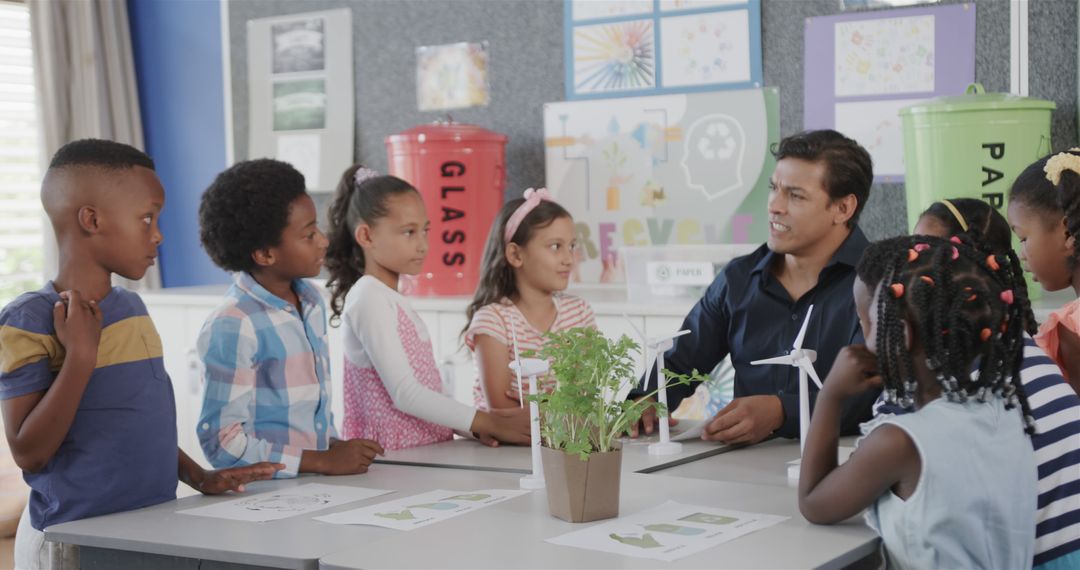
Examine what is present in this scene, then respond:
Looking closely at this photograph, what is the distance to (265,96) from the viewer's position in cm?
414

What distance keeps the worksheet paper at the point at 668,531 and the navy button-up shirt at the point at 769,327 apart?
1.92 feet

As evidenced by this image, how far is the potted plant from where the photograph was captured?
4.75 ft

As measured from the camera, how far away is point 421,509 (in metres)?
1.56

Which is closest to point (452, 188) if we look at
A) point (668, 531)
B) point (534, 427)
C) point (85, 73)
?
point (85, 73)

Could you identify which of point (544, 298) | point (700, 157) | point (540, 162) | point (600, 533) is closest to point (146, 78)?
point (540, 162)

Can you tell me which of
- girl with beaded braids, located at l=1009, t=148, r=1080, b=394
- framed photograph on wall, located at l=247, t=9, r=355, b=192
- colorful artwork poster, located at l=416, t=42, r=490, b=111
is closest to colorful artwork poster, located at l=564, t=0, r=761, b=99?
colorful artwork poster, located at l=416, t=42, r=490, b=111

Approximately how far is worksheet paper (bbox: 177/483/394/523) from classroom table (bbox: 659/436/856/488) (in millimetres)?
471

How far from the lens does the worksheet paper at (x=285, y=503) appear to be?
61.7 inches

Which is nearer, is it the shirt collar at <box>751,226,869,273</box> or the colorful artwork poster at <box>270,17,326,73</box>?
the shirt collar at <box>751,226,869,273</box>

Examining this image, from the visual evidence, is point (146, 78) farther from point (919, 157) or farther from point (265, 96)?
point (919, 157)

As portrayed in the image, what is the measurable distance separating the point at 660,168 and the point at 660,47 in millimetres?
350

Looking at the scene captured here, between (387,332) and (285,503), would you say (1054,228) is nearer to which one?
(387,332)

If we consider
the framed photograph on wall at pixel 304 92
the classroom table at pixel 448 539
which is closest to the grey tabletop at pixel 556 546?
the classroom table at pixel 448 539

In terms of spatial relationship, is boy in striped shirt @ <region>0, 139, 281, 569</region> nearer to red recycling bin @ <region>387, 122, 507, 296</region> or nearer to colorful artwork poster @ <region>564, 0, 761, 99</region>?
red recycling bin @ <region>387, 122, 507, 296</region>
